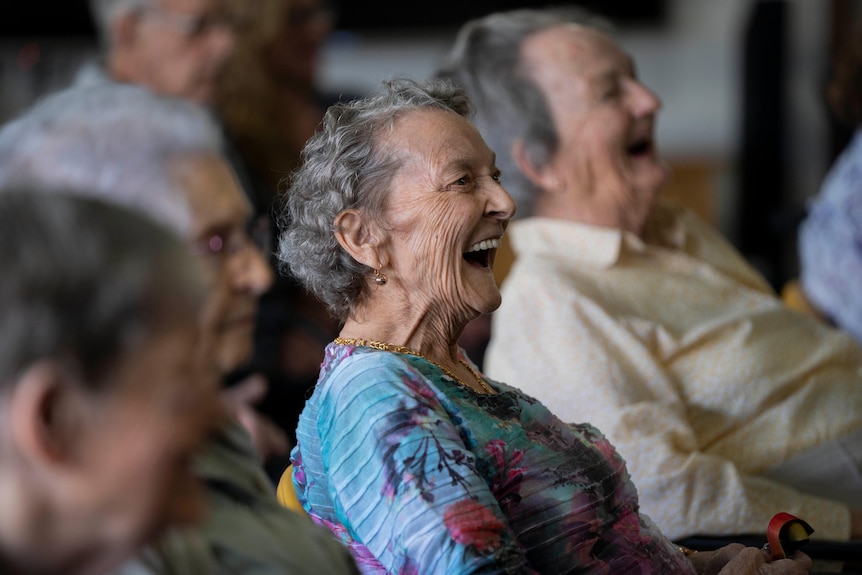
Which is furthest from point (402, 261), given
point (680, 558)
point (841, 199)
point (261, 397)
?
point (841, 199)

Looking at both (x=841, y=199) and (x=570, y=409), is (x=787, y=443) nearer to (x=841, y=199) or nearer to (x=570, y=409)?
(x=570, y=409)

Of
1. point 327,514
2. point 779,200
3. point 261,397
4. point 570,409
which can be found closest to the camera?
point 327,514

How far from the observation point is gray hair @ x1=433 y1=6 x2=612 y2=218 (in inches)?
89.9

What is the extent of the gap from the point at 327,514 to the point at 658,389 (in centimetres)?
75

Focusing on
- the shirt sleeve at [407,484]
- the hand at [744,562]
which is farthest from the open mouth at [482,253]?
the hand at [744,562]

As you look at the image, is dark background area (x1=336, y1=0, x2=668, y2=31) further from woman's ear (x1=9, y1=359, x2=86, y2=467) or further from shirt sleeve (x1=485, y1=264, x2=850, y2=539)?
woman's ear (x1=9, y1=359, x2=86, y2=467)

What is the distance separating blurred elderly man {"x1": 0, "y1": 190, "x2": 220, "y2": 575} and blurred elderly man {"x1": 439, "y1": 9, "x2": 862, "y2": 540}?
1.08 metres

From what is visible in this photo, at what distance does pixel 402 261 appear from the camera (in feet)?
4.96

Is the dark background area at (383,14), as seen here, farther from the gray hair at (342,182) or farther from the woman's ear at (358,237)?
the woman's ear at (358,237)

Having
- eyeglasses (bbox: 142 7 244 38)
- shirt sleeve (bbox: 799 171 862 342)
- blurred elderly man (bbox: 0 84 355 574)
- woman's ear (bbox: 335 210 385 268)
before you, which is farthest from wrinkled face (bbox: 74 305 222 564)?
eyeglasses (bbox: 142 7 244 38)

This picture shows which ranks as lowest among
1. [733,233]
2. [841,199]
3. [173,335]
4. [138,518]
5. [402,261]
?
[733,233]

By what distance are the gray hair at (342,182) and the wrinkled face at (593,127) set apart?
2.42 ft

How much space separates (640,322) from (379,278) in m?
0.68

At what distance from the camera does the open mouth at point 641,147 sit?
7.78ft
